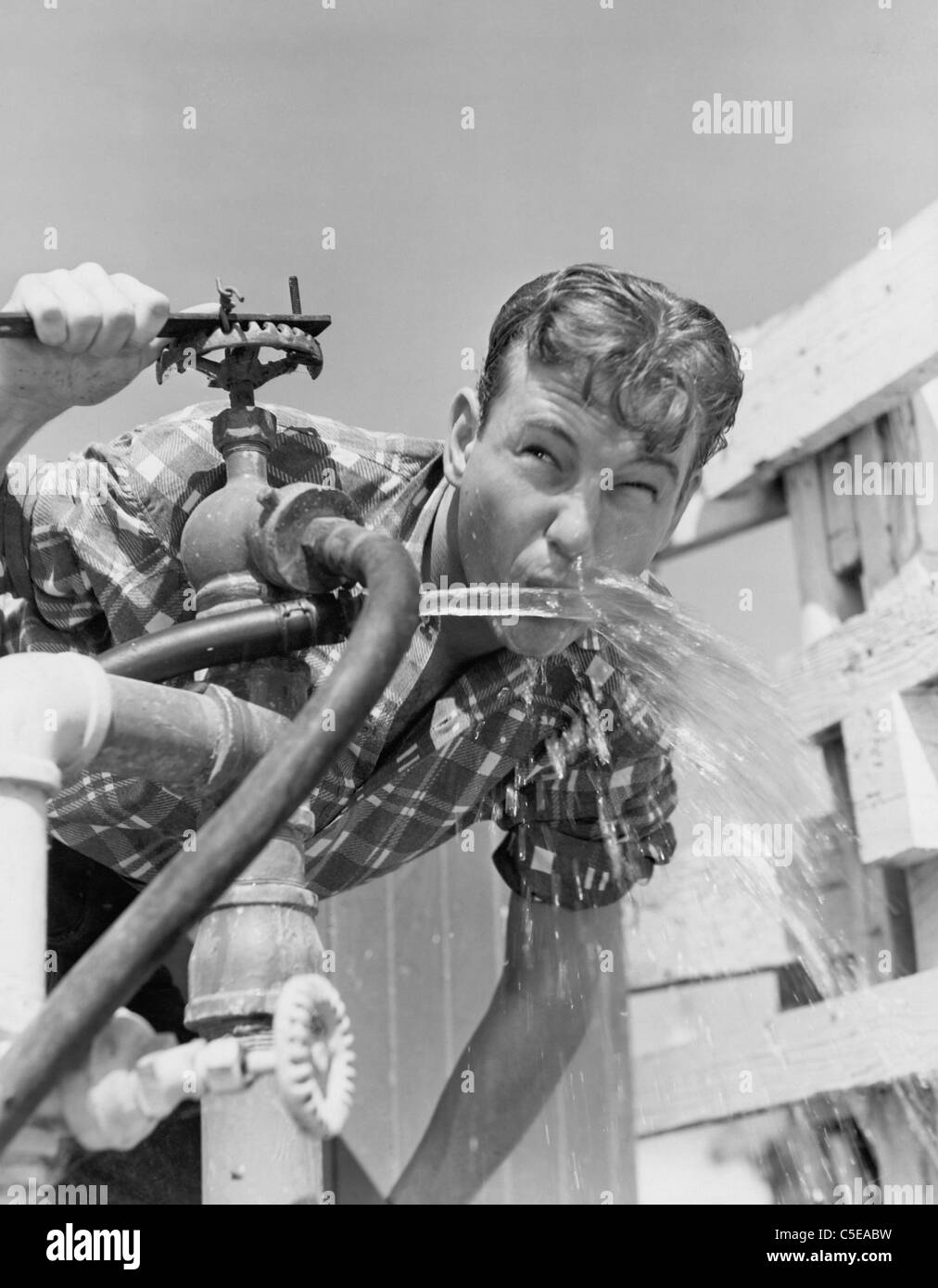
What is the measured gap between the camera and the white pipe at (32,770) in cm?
82

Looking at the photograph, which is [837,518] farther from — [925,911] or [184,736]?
[184,736]

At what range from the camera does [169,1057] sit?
786 millimetres

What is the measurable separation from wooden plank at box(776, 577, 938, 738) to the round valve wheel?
1476mm

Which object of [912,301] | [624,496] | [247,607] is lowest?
[247,607]

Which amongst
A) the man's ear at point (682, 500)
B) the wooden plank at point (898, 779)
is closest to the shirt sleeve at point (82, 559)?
the man's ear at point (682, 500)

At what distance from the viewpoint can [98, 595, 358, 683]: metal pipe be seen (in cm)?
100

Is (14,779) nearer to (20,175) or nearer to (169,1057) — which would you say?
(169,1057)

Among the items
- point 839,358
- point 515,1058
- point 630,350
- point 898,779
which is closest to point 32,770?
point 630,350

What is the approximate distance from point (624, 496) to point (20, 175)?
0.99 meters

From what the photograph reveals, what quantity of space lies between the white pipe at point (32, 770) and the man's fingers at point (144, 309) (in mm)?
353

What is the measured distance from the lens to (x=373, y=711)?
4.80ft

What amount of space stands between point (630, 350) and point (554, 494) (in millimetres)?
155

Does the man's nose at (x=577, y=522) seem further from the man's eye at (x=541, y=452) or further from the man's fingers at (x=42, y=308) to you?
the man's fingers at (x=42, y=308)
